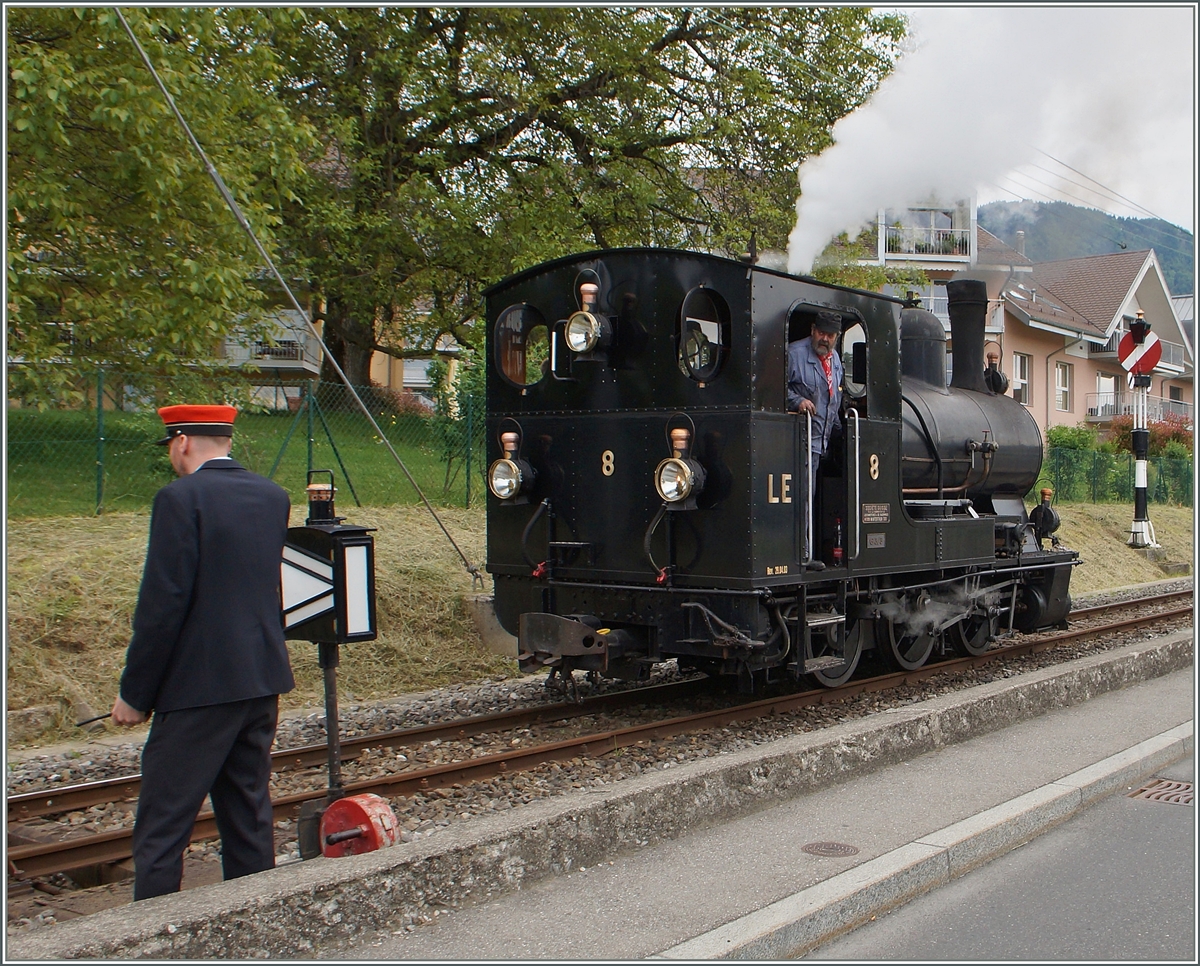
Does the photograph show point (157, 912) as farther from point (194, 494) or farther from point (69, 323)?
point (69, 323)

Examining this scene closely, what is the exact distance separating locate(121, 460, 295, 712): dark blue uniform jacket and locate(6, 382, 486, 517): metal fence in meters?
6.50

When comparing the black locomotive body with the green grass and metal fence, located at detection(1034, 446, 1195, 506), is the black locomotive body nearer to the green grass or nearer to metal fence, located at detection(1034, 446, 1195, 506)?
the green grass

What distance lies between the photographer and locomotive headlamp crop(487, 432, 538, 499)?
7566 millimetres

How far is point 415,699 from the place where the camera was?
8570 mm

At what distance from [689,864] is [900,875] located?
34.6 inches

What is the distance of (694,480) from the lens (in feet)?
21.7

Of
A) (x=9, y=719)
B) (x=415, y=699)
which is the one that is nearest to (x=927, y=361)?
(x=415, y=699)

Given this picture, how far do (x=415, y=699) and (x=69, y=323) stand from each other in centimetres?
448

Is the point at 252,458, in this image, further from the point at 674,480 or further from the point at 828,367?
the point at 828,367

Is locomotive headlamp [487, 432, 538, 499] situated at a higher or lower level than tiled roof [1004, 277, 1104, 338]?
lower

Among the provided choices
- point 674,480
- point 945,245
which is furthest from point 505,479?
point 945,245

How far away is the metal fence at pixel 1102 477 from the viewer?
1038 inches

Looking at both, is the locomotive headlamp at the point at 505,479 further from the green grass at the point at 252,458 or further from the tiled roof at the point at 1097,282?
the tiled roof at the point at 1097,282

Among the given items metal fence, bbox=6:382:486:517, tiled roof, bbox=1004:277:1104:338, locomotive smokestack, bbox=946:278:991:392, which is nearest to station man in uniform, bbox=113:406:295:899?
metal fence, bbox=6:382:486:517
